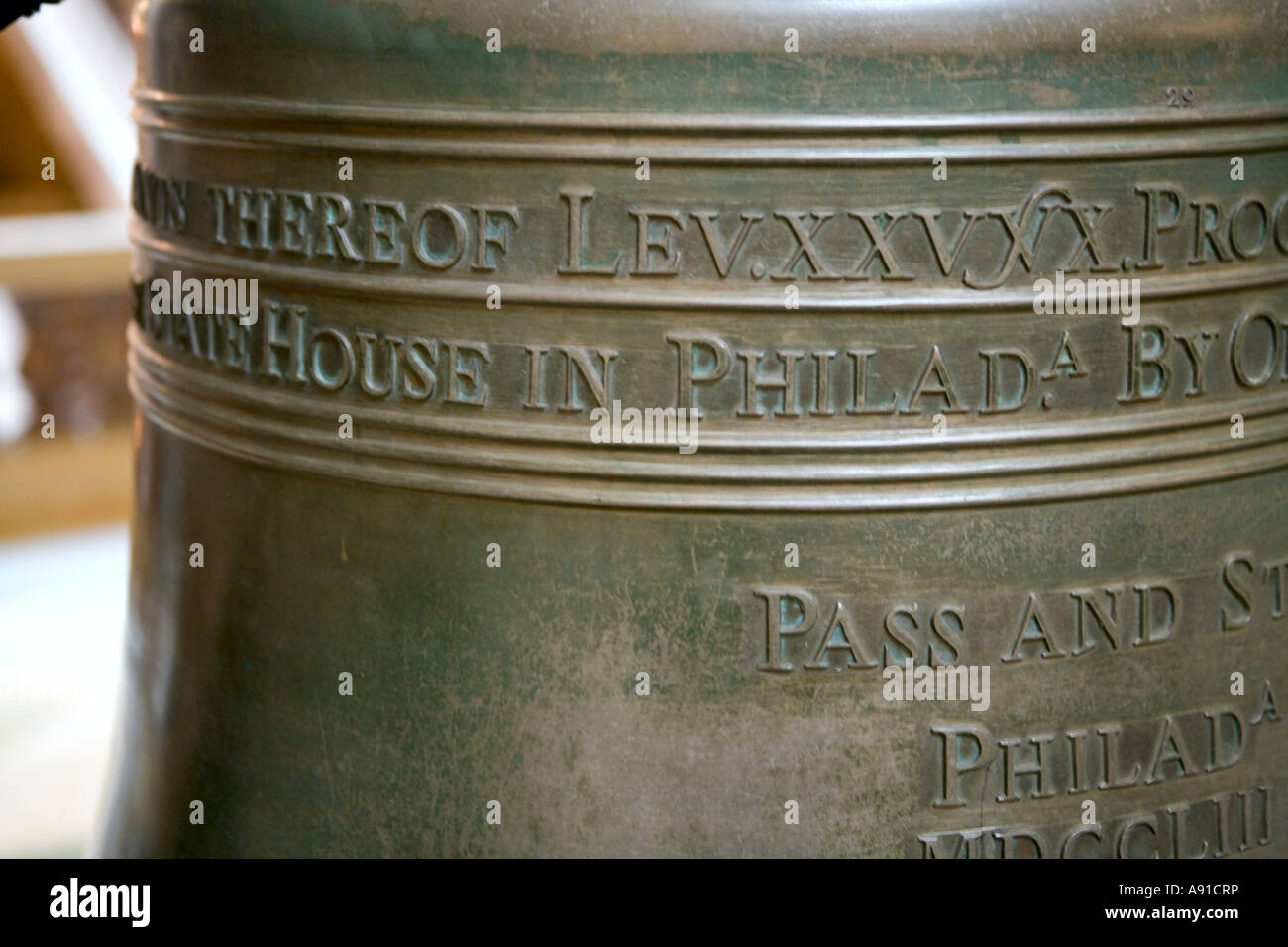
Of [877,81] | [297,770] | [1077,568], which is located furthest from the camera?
[297,770]

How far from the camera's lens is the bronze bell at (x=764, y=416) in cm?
141

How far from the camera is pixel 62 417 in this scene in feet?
15.0

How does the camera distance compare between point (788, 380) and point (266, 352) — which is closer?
point (788, 380)

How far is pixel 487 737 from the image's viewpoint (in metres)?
1.53

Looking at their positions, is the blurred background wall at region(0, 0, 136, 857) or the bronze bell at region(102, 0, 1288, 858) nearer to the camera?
the bronze bell at region(102, 0, 1288, 858)

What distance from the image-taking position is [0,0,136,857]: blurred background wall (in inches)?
125

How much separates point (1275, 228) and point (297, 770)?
1.02m

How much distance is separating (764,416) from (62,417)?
352 cm

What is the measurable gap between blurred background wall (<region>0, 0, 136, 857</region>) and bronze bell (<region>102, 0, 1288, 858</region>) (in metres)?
0.76

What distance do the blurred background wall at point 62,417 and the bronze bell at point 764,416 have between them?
2.51 ft

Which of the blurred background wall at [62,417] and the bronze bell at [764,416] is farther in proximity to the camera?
the blurred background wall at [62,417]

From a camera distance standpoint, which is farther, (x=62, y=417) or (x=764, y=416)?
(x=62, y=417)
